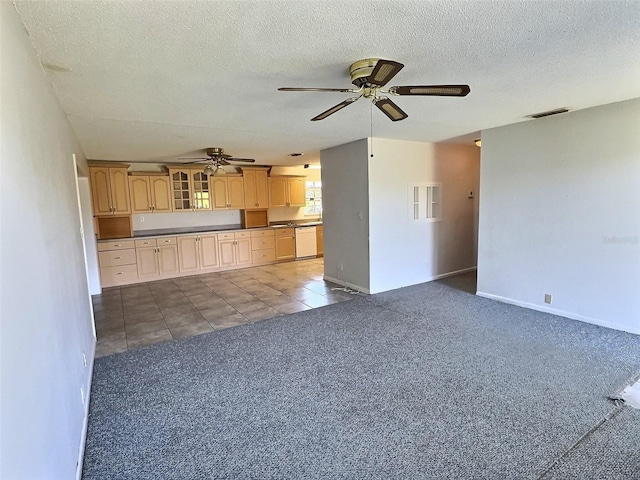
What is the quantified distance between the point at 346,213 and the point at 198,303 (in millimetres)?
2782

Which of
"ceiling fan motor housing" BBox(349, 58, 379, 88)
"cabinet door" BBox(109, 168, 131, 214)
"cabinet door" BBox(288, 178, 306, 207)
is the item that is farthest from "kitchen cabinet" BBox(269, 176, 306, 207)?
"ceiling fan motor housing" BBox(349, 58, 379, 88)

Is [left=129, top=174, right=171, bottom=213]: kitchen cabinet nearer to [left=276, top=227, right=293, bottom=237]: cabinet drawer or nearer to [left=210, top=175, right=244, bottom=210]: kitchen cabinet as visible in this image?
[left=210, top=175, right=244, bottom=210]: kitchen cabinet

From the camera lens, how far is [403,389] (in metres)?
2.74

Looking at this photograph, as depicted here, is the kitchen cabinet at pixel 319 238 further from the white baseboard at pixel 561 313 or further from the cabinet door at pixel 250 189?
the white baseboard at pixel 561 313

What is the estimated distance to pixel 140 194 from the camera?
6.91 meters

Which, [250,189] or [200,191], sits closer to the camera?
[200,191]

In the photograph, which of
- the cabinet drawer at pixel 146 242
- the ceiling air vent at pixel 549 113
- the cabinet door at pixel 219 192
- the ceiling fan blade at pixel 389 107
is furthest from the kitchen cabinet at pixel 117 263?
the ceiling air vent at pixel 549 113

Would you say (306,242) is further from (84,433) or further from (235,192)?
(84,433)

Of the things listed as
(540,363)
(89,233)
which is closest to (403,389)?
(540,363)

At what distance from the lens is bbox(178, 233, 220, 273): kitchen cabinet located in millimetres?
7137

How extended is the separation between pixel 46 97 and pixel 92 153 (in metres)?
3.85

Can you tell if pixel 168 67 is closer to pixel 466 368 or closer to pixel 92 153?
pixel 466 368

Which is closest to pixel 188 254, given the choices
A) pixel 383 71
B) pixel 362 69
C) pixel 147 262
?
pixel 147 262

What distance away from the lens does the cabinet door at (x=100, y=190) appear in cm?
639
